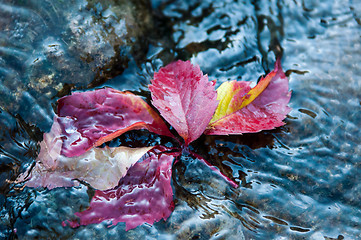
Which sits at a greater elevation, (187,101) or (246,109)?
(187,101)

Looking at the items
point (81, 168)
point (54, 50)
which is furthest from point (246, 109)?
point (54, 50)

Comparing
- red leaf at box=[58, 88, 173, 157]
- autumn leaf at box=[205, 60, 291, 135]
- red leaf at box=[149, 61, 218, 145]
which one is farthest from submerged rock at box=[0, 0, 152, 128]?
autumn leaf at box=[205, 60, 291, 135]

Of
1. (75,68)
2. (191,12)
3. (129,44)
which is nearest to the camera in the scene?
(75,68)

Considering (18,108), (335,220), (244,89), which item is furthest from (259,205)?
(18,108)

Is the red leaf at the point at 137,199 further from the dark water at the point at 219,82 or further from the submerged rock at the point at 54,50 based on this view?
the submerged rock at the point at 54,50

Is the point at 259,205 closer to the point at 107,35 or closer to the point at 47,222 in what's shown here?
the point at 47,222

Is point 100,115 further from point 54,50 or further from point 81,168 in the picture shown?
point 54,50

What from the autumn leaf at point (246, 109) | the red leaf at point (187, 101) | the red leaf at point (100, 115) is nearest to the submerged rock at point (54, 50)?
the red leaf at point (100, 115)
